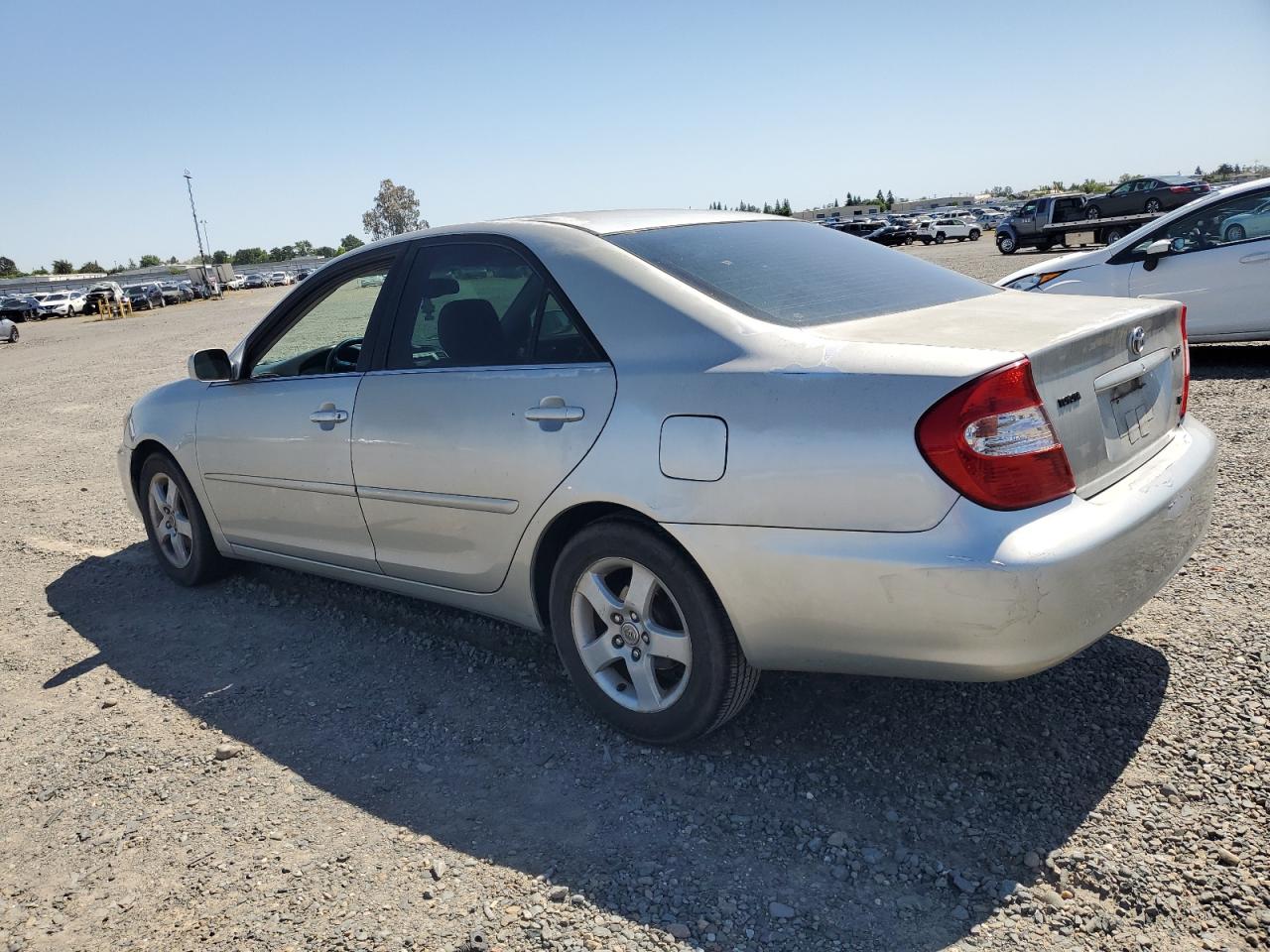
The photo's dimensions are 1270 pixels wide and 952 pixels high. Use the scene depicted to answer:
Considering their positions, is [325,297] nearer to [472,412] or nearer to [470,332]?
[470,332]

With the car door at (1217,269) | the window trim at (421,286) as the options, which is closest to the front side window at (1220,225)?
the car door at (1217,269)

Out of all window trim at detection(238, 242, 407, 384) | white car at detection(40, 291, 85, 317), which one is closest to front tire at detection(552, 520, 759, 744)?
window trim at detection(238, 242, 407, 384)

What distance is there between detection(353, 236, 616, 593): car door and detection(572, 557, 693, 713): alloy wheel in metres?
0.34

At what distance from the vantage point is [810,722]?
324 cm

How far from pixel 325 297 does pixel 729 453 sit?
7.99 feet

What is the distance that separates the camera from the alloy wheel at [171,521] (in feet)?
16.7

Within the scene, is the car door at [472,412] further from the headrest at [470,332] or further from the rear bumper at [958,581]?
the rear bumper at [958,581]

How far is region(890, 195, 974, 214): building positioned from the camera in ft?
429

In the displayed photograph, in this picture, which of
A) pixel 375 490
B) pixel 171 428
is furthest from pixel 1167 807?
pixel 171 428

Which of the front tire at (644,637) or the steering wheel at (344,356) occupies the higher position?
the steering wheel at (344,356)

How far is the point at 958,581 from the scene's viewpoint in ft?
7.91

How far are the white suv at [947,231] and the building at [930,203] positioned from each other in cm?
8027

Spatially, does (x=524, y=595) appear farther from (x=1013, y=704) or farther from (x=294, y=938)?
(x=1013, y=704)

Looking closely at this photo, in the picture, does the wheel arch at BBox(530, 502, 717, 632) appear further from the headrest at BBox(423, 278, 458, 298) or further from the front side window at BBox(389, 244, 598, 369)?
the headrest at BBox(423, 278, 458, 298)
